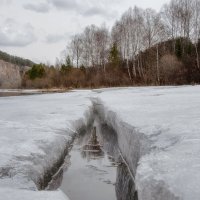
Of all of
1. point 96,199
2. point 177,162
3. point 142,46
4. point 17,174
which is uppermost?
point 142,46

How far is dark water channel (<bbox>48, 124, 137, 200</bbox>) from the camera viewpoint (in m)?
4.24

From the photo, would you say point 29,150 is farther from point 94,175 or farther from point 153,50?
point 153,50

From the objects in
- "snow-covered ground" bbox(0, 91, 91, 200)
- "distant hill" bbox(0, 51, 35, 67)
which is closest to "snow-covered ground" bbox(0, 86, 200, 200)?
"snow-covered ground" bbox(0, 91, 91, 200)

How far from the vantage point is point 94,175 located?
503cm

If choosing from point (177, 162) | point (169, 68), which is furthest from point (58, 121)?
point (169, 68)

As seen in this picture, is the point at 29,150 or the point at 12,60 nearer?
the point at 29,150

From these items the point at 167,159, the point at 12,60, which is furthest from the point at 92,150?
the point at 12,60

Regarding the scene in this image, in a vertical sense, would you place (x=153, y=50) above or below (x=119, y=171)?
above

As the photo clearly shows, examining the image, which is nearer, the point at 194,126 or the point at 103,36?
the point at 194,126

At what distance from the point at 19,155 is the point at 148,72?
30473mm

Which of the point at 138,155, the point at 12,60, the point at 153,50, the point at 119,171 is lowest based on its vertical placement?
the point at 119,171

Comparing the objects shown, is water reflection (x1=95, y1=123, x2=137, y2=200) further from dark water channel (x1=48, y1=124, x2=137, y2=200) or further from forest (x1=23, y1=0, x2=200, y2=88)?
forest (x1=23, y1=0, x2=200, y2=88)

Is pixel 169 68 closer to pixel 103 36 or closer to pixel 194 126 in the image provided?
pixel 103 36

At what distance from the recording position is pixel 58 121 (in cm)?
723
